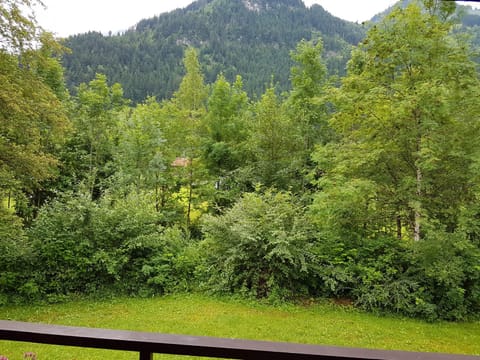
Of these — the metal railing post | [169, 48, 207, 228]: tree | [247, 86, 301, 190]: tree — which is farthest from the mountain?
the metal railing post

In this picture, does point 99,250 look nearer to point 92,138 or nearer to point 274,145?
point 274,145

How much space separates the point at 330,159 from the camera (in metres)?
7.28

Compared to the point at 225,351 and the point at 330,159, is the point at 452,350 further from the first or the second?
the point at 225,351

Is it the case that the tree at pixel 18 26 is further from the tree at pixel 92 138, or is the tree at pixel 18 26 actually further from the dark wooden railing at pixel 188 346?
the dark wooden railing at pixel 188 346

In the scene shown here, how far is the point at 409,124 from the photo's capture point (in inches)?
258

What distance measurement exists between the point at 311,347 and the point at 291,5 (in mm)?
123838

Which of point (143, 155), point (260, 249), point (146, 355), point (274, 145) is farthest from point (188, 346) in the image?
point (143, 155)

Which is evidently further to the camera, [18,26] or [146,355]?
[18,26]

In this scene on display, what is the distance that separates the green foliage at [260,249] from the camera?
6809mm

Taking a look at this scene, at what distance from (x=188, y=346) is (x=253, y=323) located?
517cm

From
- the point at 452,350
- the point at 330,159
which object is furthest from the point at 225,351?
the point at 330,159

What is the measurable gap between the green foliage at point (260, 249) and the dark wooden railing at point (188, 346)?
5.62m

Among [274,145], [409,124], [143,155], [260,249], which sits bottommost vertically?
[260,249]

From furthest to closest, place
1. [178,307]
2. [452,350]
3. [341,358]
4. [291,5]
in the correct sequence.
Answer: [291,5] < [178,307] < [452,350] < [341,358]
